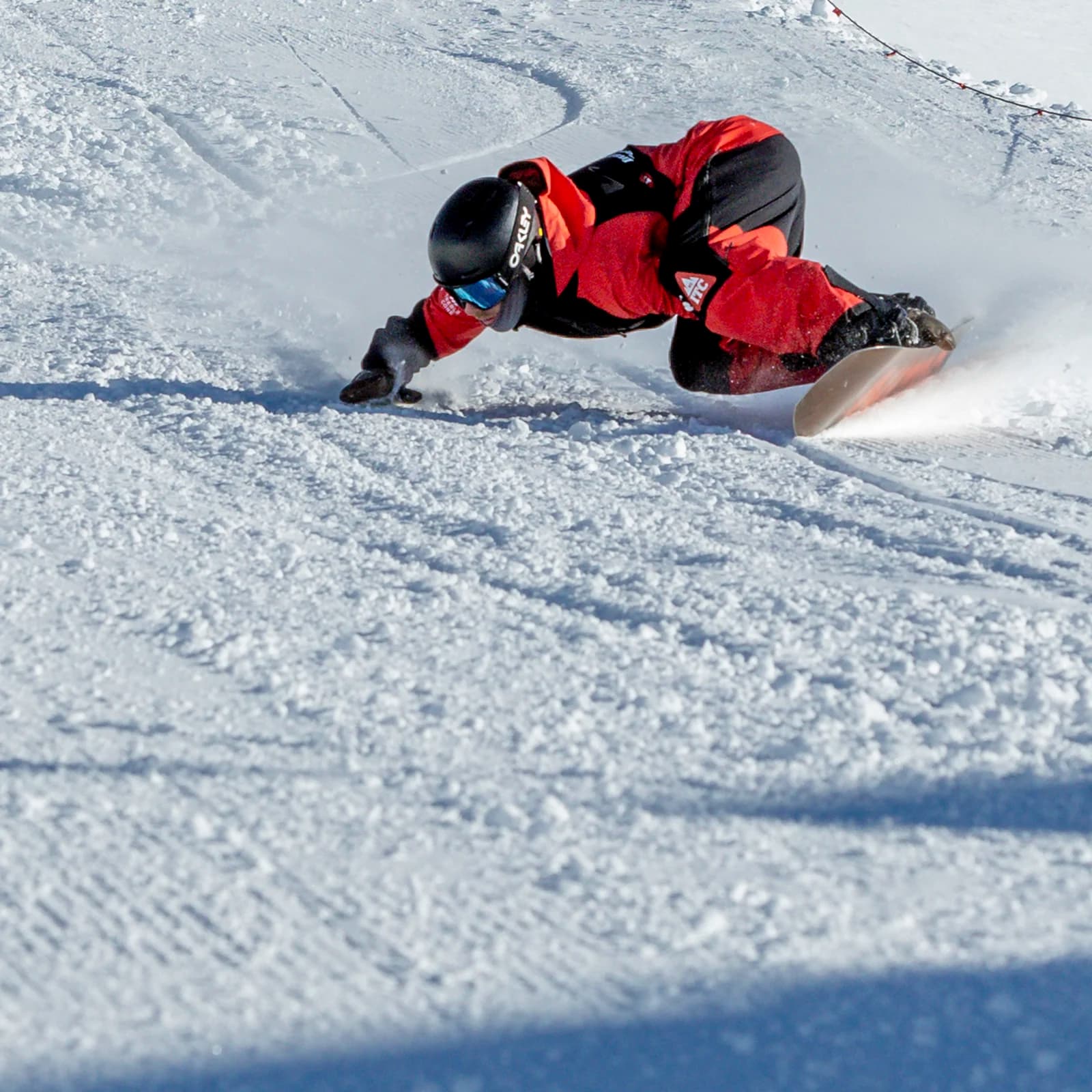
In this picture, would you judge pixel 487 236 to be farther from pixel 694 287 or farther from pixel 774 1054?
pixel 774 1054

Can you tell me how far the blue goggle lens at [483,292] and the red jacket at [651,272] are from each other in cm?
15

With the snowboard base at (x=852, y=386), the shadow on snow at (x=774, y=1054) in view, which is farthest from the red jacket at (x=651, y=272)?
the shadow on snow at (x=774, y=1054)

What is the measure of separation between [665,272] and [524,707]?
1.76 meters

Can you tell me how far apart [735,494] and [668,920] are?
1.44 meters

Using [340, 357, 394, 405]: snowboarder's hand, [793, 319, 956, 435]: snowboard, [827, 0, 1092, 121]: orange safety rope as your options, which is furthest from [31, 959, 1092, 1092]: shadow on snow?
[827, 0, 1092, 121]: orange safety rope

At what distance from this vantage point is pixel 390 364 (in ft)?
11.3

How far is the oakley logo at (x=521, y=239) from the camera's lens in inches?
123

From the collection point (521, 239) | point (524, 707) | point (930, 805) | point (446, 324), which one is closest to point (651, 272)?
point (521, 239)

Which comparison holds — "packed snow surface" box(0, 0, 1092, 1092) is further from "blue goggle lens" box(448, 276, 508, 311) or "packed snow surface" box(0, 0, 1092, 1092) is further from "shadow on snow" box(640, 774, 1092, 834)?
"blue goggle lens" box(448, 276, 508, 311)

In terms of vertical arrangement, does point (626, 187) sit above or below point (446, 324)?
above

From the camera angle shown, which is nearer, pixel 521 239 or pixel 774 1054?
pixel 774 1054

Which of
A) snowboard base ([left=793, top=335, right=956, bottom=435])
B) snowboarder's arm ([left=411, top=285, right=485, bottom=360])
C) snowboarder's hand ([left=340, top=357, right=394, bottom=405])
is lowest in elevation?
snowboarder's hand ([left=340, top=357, right=394, bottom=405])

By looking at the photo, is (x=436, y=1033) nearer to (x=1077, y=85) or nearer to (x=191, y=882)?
(x=191, y=882)

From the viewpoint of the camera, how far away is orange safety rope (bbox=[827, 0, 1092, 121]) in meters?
6.06
